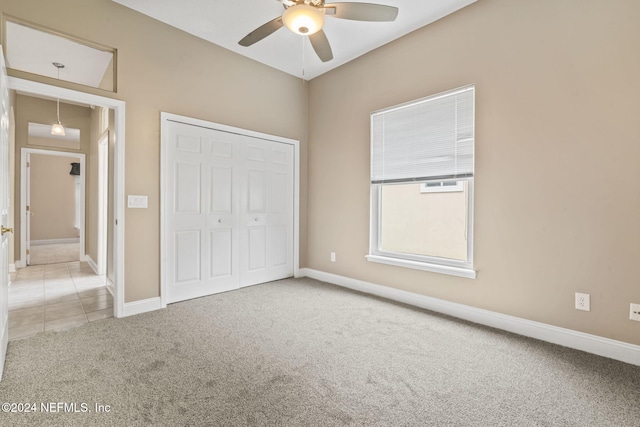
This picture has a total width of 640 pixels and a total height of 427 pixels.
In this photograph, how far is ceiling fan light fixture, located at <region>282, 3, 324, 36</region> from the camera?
205cm

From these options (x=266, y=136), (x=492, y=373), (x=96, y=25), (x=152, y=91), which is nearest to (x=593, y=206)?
(x=492, y=373)

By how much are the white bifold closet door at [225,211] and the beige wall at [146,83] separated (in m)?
0.20

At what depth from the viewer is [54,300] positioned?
3.52m

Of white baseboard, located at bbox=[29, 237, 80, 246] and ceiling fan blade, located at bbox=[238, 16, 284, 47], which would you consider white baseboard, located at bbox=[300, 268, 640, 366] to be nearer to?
ceiling fan blade, located at bbox=[238, 16, 284, 47]

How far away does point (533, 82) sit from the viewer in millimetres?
2521

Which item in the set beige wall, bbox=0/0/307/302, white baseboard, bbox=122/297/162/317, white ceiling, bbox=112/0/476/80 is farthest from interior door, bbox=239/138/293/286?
white ceiling, bbox=112/0/476/80

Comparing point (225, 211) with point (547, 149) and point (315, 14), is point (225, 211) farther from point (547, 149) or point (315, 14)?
point (547, 149)

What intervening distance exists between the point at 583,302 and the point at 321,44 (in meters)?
3.04

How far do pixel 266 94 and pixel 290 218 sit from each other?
1806mm

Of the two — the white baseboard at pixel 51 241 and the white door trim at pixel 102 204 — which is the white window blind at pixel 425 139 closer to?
the white door trim at pixel 102 204

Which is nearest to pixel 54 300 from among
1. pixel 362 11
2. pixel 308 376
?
pixel 308 376

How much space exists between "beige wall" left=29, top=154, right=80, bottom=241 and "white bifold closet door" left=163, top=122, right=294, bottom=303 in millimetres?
7734

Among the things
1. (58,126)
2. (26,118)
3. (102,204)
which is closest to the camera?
(102,204)

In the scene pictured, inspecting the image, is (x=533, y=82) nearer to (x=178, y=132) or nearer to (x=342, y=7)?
(x=342, y=7)
